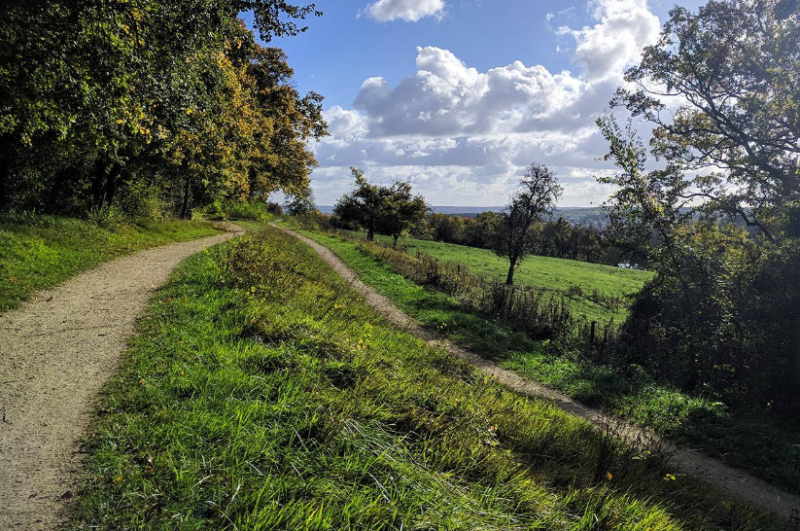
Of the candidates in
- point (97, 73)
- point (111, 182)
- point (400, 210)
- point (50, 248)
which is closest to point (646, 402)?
point (97, 73)

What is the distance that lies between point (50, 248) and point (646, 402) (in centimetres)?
1407

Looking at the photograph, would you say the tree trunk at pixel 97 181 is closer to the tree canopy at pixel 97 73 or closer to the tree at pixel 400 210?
the tree canopy at pixel 97 73

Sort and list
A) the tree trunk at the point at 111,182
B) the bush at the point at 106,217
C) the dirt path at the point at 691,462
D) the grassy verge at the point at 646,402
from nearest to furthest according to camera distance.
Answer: the dirt path at the point at 691,462 < the grassy verge at the point at 646,402 < the bush at the point at 106,217 < the tree trunk at the point at 111,182

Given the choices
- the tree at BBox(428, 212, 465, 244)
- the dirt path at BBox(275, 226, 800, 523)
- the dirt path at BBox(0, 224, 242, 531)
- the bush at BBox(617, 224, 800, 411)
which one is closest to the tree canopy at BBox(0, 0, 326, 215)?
the dirt path at BBox(0, 224, 242, 531)

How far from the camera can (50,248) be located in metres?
9.86

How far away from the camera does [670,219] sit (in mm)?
13102

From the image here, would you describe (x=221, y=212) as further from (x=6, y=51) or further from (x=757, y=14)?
(x=757, y=14)

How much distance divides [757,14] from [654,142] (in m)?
4.56

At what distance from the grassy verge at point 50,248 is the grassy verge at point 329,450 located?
2.94 metres

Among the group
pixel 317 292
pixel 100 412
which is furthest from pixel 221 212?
pixel 100 412

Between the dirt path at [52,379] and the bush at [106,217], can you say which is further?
the bush at [106,217]

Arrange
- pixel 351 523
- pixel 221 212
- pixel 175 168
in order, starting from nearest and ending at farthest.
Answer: pixel 351 523, pixel 175 168, pixel 221 212

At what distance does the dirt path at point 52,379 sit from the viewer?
2.77m

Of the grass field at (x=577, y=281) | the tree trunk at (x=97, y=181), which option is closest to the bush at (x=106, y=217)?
the tree trunk at (x=97, y=181)
